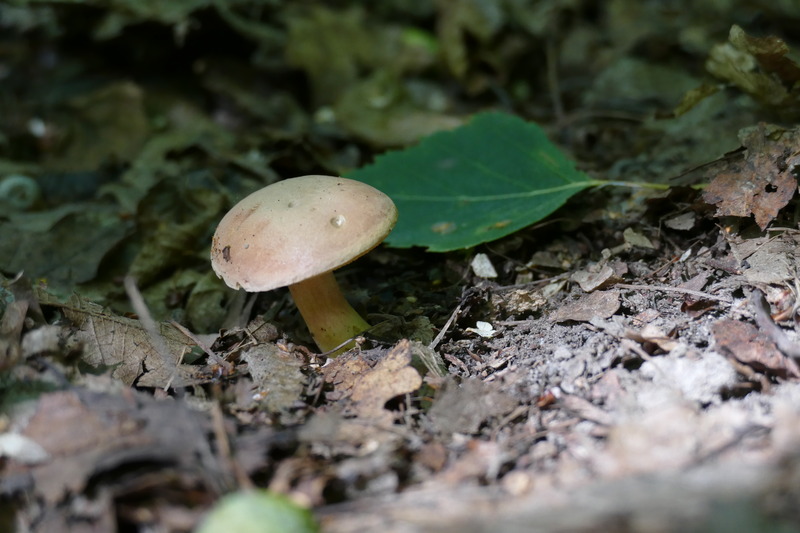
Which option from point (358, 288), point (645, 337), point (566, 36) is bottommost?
point (358, 288)

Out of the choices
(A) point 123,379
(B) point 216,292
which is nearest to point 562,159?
(B) point 216,292

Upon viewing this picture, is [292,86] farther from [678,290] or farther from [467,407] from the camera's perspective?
[467,407]

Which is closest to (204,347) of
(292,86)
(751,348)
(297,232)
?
(297,232)

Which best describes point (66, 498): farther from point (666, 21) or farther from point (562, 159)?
point (666, 21)

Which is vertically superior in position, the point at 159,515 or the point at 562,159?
the point at 562,159

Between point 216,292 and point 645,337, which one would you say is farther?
point 216,292

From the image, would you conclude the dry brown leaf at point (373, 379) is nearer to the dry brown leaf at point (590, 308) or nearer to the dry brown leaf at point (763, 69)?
the dry brown leaf at point (590, 308)

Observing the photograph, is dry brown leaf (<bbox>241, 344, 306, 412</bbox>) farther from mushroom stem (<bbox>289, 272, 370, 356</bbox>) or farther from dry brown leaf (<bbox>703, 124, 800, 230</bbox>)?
dry brown leaf (<bbox>703, 124, 800, 230</bbox>)
